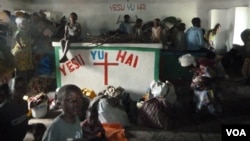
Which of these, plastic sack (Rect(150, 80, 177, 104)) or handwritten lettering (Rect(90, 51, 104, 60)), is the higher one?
handwritten lettering (Rect(90, 51, 104, 60))

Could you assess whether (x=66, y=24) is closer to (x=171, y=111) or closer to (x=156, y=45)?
(x=156, y=45)

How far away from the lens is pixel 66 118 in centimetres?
117

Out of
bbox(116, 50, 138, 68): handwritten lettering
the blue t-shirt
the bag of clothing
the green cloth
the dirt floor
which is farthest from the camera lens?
bbox(116, 50, 138, 68): handwritten lettering

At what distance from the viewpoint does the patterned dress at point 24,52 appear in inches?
88.9

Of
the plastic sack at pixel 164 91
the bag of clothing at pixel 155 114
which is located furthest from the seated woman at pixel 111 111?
the plastic sack at pixel 164 91

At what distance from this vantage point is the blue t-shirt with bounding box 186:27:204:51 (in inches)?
82.0

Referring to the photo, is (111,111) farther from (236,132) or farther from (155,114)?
(236,132)

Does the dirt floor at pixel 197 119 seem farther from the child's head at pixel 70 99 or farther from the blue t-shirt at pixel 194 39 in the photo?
the child's head at pixel 70 99

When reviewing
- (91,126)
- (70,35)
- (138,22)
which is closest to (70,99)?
(91,126)

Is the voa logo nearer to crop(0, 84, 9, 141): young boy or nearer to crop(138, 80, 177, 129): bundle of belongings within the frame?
crop(138, 80, 177, 129): bundle of belongings

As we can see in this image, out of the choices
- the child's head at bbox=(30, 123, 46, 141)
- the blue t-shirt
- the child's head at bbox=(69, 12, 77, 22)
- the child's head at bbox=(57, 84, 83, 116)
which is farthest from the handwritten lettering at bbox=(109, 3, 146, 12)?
the child's head at bbox=(57, 84, 83, 116)

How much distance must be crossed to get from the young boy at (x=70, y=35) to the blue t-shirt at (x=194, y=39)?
28.7 inches

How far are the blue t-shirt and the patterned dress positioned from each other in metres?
1.08

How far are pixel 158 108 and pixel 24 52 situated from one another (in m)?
1.04
